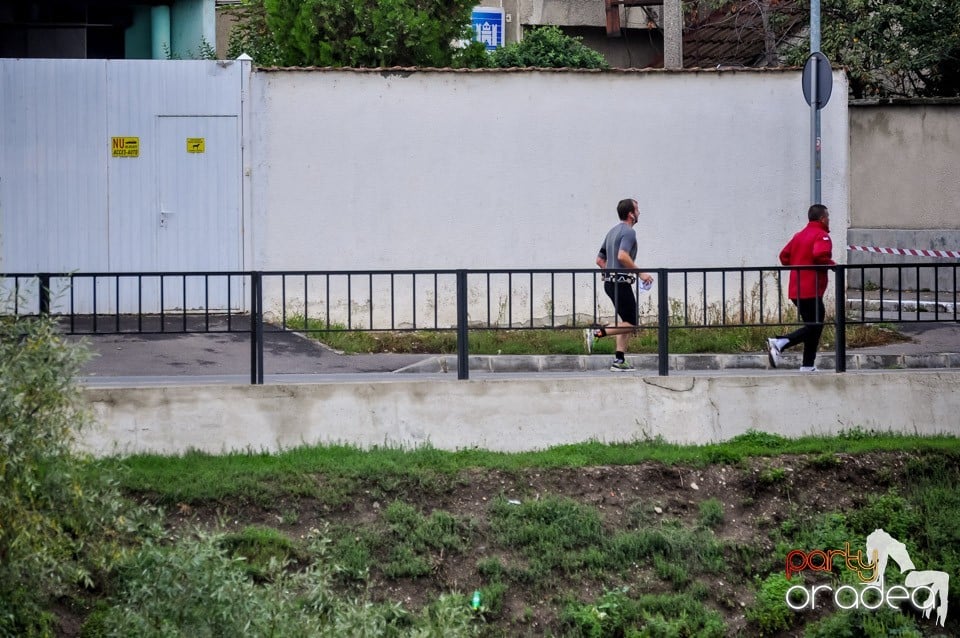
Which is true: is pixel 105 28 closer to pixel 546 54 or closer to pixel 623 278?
pixel 546 54

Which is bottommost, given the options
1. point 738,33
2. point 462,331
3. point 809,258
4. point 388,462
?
point 388,462

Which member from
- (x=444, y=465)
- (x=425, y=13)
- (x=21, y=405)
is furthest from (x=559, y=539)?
(x=425, y=13)

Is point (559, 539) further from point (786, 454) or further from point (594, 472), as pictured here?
point (786, 454)

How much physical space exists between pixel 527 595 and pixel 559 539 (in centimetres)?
46

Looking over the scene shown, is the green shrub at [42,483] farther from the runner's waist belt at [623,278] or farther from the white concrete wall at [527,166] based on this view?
the white concrete wall at [527,166]

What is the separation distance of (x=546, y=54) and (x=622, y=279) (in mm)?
11060

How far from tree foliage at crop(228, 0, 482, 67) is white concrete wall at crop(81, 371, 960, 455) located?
9.40m

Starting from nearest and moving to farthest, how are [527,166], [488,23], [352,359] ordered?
1. [352,359]
2. [527,166]
3. [488,23]

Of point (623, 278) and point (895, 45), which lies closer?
point (623, 278)

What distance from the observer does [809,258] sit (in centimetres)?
1162

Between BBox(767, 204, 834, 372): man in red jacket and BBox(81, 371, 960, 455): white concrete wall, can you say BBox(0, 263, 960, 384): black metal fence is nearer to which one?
BBox(767, 204, 834, 372): man in red jacket

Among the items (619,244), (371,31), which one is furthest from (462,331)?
(371,31)

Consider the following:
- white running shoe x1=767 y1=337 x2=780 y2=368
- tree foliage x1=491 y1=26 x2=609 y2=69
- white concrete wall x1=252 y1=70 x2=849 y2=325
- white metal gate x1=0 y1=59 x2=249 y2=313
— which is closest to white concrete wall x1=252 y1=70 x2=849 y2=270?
white concrete wall x1=252 y1=70 x2=849 y2=325

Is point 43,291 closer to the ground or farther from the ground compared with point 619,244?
closer to the ground
